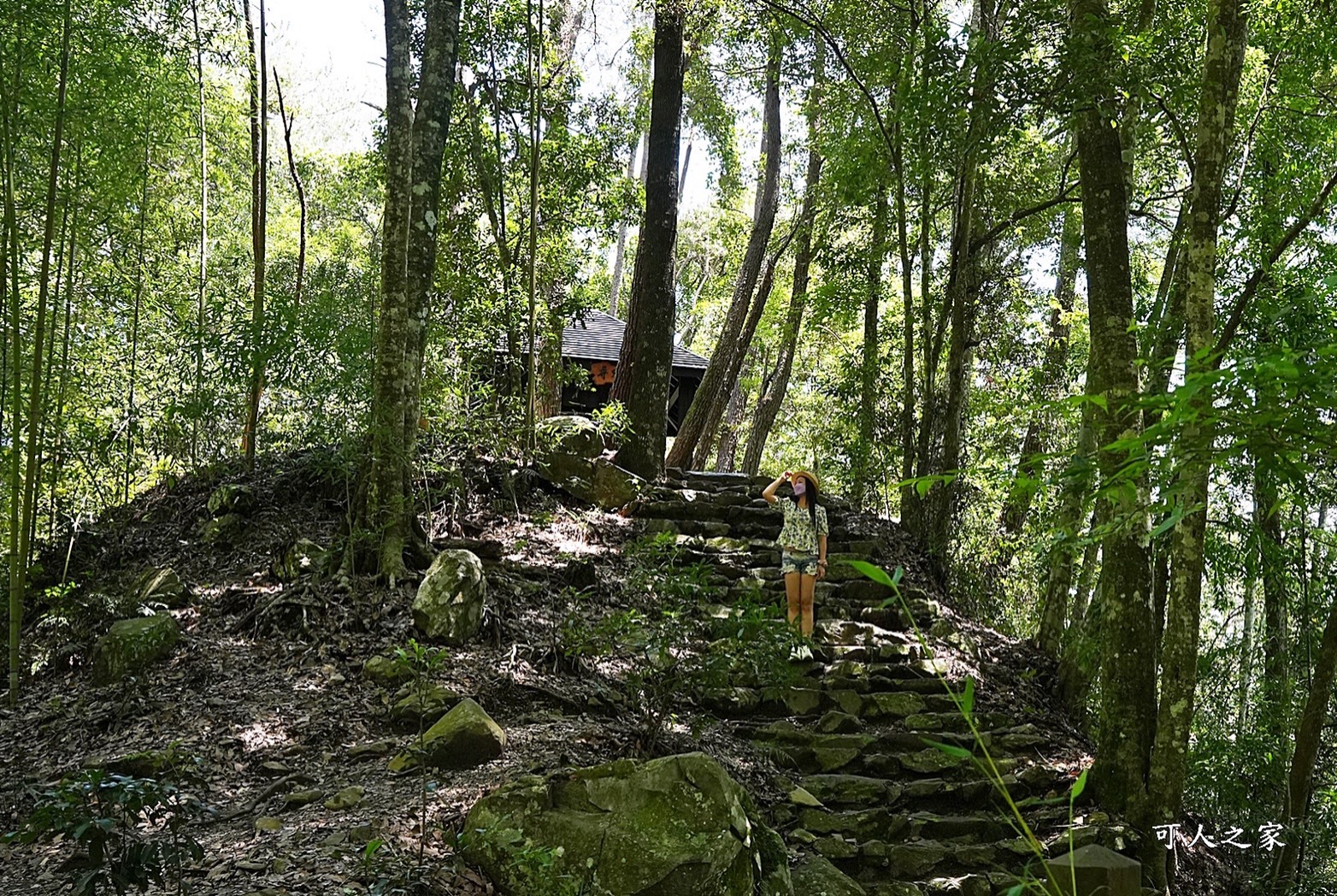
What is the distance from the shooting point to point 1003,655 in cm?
770

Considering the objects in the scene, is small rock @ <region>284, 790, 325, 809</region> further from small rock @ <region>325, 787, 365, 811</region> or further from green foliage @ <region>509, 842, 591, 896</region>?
green foliage @ <region>509, 842, 591, 896</region>

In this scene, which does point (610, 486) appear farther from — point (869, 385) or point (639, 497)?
point (869, 385)

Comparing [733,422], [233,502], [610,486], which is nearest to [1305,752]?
[610,486]

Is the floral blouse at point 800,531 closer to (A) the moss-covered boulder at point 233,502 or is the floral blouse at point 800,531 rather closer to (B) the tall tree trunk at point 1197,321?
(B) the tall tree trunk at point 1197,321

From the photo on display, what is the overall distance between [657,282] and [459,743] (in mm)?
7014

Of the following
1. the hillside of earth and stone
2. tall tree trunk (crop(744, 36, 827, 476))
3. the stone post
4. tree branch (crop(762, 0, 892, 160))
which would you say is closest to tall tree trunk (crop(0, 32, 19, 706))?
the hillside of earth and stone

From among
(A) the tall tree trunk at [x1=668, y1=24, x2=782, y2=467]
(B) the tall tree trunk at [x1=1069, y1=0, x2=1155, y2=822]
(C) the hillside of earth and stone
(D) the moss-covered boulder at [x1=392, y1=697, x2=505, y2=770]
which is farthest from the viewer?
(A) the tall tree trunk at [x1=668, y1=24, x2=782, y2=467]

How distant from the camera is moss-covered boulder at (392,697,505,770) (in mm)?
4090

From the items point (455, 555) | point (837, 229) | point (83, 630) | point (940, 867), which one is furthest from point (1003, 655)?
point (83, 630)

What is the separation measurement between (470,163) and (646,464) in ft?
13.0

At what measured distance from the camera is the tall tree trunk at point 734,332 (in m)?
12.8

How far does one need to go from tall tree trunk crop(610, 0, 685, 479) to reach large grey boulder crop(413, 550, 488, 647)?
13.8 feet

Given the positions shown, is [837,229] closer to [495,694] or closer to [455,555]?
[455,555]

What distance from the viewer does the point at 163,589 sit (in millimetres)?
5910
